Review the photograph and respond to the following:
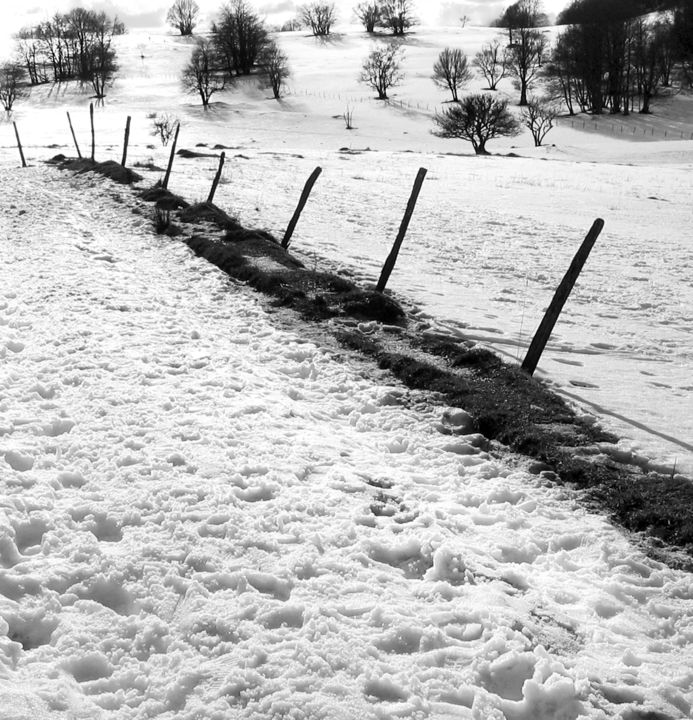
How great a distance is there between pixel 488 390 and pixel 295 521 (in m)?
3.13

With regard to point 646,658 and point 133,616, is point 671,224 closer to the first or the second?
point 646,658

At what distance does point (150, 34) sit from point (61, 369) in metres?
153

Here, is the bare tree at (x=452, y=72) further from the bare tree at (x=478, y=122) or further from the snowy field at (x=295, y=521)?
the snowy field at (x=295, y=521)

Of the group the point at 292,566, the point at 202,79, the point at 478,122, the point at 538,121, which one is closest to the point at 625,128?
the point at 538,121

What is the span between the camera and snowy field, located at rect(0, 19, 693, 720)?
3406 mm

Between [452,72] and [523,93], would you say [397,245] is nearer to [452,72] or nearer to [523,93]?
[523,93]

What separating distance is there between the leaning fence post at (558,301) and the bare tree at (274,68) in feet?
275

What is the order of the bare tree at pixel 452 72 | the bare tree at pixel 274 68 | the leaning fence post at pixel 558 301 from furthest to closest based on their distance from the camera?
the bare tree at pixel 274 68
the bare tree at pixel 452 72
the leaning fence post at pixel 558 301

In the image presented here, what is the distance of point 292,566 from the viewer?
167 inches

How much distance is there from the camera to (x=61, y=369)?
7.11 metres

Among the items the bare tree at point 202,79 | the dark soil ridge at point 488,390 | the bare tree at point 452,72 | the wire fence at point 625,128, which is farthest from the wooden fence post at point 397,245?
the bare tree at point 452,72

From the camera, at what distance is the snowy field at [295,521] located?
341 cm

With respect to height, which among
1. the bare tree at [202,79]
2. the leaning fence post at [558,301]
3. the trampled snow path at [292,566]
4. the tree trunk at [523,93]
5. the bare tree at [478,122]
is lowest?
the trampled snow path at [292,566]

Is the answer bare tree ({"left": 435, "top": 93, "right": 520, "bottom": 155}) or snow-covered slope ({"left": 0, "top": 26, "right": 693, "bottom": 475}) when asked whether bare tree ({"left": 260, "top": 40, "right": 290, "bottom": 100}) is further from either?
bare tree ({"left": 435, "top": 93, "right": 520, "bottom": 155})
